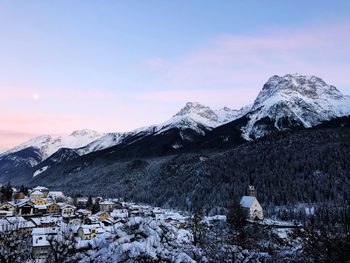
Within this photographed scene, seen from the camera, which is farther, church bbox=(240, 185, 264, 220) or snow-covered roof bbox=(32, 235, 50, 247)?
church bbox=(240, 185, 264, 220)

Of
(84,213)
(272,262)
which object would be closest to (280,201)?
(84,213)

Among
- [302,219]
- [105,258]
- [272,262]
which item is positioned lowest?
[302,219]

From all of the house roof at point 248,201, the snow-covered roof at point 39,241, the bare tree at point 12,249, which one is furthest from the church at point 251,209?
the bare tree at point 12,249

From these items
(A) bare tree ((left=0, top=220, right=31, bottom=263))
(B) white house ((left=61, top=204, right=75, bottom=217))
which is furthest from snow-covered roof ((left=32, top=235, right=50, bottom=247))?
(B) white house ((left=61, top=204, right=75, bottom=217))

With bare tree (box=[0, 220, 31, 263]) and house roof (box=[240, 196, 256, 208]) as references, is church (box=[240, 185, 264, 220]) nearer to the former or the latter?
house roof (box=[240, 196, 256, 208])

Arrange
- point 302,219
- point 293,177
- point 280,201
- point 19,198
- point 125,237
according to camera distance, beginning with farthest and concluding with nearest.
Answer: point 293,177 < point 280,201 < point 19,198 < point 302,219 < point 125,237

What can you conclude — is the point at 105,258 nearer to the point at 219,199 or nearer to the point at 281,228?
the point at 281,228

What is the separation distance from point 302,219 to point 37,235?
3613 inches

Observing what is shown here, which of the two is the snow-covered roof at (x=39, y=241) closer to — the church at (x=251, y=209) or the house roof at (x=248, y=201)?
the church at (x=251, y=209)

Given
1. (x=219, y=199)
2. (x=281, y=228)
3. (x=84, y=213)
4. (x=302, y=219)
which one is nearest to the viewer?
(x=281, y=228)

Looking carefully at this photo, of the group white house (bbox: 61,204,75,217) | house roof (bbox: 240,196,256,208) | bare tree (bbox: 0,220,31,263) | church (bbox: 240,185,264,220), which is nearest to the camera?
bare tree (bbox: 0,220,31,263)

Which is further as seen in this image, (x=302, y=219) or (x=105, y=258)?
(x=302, y=219)

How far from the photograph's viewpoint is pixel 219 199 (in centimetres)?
17000

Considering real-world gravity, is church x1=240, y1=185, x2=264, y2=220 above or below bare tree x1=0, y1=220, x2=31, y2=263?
below
